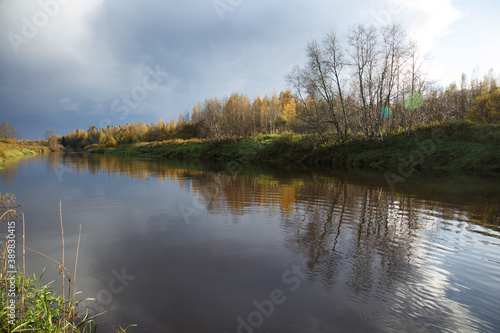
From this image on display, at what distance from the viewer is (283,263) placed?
4953mm

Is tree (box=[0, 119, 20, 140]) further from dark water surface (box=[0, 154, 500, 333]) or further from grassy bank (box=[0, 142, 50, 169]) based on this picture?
dark water surface (box=[0, 154, 500, 333])

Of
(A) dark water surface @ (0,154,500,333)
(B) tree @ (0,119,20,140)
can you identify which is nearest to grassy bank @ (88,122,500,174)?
(A) dark water surface @ (0,154,500,333)

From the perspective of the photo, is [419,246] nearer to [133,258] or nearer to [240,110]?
[133,258]

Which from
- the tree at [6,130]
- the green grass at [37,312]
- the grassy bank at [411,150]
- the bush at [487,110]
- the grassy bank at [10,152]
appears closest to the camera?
the green grass at [37,312]

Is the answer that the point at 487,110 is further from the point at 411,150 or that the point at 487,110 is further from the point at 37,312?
the point at 37,312

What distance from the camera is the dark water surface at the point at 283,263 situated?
11.3 ft

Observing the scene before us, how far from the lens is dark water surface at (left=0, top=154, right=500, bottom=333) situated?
343 centimetres

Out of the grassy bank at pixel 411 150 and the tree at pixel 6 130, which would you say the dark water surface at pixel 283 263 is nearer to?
the grassy bank at pixel 411 150

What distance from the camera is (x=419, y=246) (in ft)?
18.8

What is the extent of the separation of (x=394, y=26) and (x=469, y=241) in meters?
26.1

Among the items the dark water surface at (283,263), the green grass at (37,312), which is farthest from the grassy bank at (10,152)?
the green grass at (37,312)

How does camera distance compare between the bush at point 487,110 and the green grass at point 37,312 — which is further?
the bush at point 487,110

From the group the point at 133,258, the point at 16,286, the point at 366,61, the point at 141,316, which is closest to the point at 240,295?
the point at 141,316

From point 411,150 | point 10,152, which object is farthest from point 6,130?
point 411,150
